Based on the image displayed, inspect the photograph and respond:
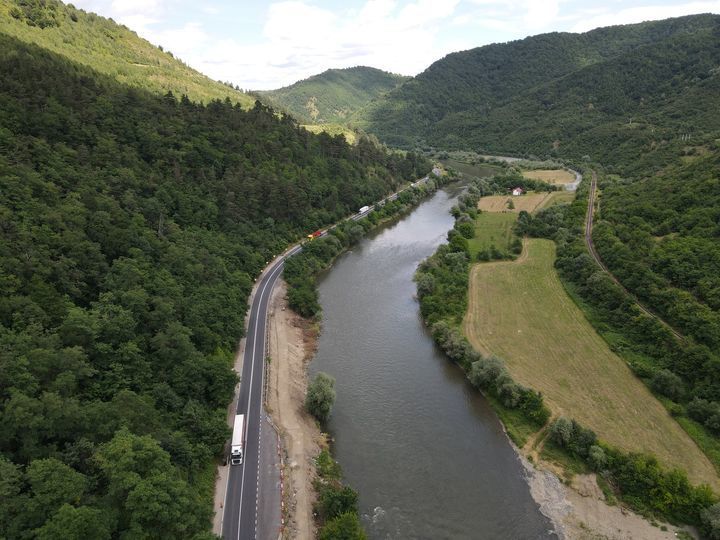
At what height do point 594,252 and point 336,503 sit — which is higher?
point 594,252

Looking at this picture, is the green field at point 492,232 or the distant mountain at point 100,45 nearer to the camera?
the green field at point 492,232

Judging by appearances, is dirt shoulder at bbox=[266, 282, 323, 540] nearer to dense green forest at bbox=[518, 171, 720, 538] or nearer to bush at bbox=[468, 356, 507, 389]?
bush at bbox=[468, 356, 507, 389]

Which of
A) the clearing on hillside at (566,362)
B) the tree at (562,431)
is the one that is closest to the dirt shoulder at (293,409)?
the tree at (562,431)

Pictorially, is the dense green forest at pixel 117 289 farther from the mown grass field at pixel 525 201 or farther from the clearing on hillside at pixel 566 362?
the mown grass field at pixel 525 201

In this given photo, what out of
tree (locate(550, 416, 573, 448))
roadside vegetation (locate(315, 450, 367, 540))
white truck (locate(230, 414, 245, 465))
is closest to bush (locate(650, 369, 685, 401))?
tree (locate(550, 416, 573, 448))

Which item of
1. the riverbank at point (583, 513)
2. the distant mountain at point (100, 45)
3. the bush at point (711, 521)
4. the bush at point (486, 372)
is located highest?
the distant mountain at point (100, 45)

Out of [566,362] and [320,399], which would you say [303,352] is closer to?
[320,399]

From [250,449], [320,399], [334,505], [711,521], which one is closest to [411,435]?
[320,399]
